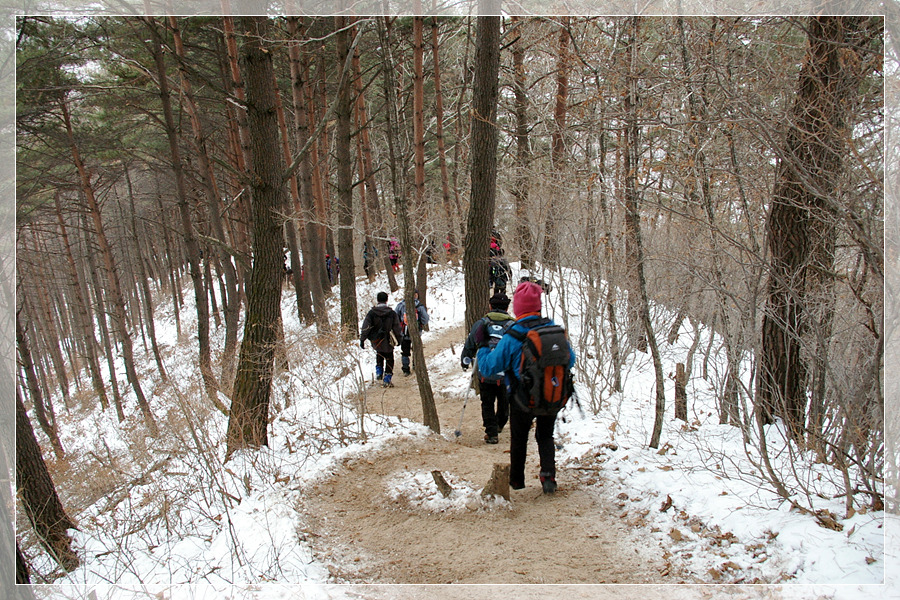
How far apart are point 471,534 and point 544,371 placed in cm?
136

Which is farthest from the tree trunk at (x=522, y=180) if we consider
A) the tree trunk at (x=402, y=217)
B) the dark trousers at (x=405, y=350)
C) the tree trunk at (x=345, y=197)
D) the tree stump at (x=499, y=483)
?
the tree stump at (x=499, y=483)

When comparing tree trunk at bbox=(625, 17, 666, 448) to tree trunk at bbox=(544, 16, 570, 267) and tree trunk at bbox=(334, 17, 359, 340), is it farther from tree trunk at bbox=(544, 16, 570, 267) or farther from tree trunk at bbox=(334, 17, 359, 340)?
tree trunk at bbox=(334, 17, 359, 340)

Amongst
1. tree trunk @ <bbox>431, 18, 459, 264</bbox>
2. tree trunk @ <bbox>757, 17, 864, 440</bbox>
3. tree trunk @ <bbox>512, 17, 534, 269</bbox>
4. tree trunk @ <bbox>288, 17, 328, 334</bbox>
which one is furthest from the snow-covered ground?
tree trunk @ <bbox>431, 18, 459, 264</bbox>

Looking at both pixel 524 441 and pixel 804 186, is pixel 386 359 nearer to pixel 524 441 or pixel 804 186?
pixel 524 441

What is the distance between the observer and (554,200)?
823 cm

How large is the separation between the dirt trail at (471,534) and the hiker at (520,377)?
285 mm

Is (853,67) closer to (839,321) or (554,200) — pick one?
(839,321)

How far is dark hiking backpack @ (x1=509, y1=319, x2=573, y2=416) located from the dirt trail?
87 centimetres

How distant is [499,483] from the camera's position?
403 cm

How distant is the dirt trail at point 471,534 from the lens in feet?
10.8

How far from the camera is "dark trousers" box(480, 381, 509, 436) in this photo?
5.50m

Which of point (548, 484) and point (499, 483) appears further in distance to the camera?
point (548, 484)

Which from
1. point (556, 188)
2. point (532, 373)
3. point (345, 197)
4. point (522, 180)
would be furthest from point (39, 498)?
point (522, 180)

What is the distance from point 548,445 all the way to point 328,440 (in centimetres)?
250
